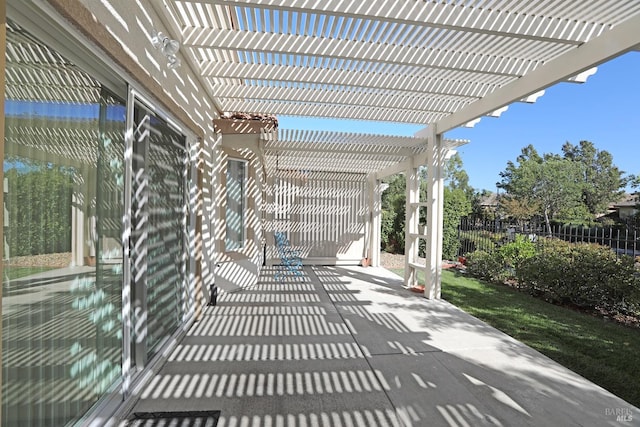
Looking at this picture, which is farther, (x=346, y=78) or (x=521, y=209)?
(x=521, y=209)

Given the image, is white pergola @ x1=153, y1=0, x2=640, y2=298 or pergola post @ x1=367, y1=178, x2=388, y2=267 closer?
white pergola @ x1=153, y1=0, x2=640, y2=298

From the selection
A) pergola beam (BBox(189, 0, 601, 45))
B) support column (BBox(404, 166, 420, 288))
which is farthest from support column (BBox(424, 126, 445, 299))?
pergola beam (BBox(189, 0, 601, 45))

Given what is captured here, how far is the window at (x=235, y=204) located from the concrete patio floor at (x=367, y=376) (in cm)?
155

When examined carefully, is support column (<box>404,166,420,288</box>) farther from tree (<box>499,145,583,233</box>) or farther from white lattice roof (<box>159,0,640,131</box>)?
tree (<box>499,145,583,233</box>)

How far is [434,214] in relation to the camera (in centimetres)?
571

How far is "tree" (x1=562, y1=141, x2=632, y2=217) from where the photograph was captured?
32428 mm

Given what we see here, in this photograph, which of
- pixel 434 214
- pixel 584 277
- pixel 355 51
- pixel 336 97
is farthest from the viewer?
pixel 434 214

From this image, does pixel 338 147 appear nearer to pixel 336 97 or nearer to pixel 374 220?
pixel 336 97

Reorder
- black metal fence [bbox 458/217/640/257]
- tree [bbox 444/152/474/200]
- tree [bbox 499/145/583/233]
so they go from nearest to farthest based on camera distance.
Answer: black metal fence [bbox 458/217/640/257], tree [bbox 499/145/583/233], tree [bbox 444/152/474/200]

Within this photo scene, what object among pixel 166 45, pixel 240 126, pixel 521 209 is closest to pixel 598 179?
pixel 521 209

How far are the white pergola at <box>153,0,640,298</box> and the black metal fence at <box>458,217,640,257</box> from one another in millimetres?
2728

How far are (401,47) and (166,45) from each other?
241cm

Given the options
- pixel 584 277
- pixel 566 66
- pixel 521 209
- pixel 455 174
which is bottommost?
pixel 584 277

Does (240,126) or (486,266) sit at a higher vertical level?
(240,126)
